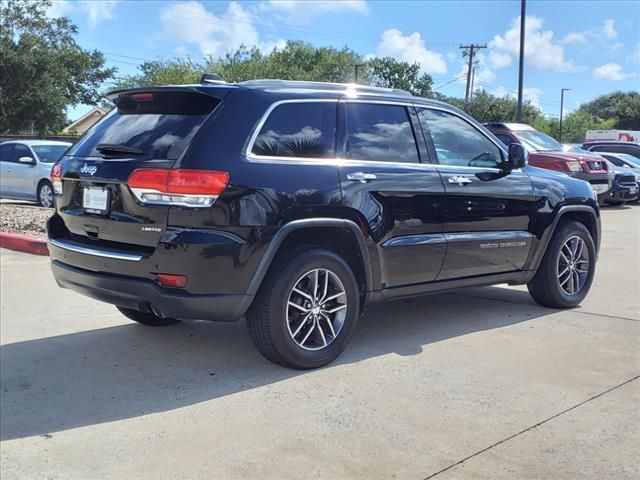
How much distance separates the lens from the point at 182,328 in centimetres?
551

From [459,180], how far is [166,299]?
8.09ft

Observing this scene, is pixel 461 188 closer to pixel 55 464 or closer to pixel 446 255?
pixel 446 255

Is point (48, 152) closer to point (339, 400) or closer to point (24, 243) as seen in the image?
point (24, 243)

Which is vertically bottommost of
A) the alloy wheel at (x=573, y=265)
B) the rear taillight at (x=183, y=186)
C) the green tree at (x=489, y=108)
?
the alloy wheel at (x=573, y=265)

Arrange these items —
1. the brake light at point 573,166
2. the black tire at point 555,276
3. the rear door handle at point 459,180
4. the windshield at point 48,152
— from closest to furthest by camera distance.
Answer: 1. the rear door handle at point 459,180
2. the black tire at point 555,276
3. the brake light at point 573,166
4. the windshield at point 48,152

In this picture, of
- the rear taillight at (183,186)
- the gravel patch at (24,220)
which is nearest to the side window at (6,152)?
the gravel patch at (24,220)

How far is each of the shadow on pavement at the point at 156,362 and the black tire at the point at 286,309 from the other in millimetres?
133

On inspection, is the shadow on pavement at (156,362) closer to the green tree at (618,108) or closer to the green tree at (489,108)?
the green tree at (489,108)

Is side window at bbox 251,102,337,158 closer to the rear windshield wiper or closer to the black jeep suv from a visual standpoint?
the black jeep suv

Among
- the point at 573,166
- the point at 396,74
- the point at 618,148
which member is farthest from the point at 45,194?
the point at 396,74

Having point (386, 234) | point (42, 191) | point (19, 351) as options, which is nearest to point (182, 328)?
point (19, 351)

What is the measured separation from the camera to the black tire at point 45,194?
46.2 ft

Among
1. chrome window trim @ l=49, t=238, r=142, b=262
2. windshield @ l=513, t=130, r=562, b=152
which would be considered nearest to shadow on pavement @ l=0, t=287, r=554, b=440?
chrome window trim @ l=49, t=238, r=142, b=262

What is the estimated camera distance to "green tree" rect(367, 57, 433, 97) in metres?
60.8
